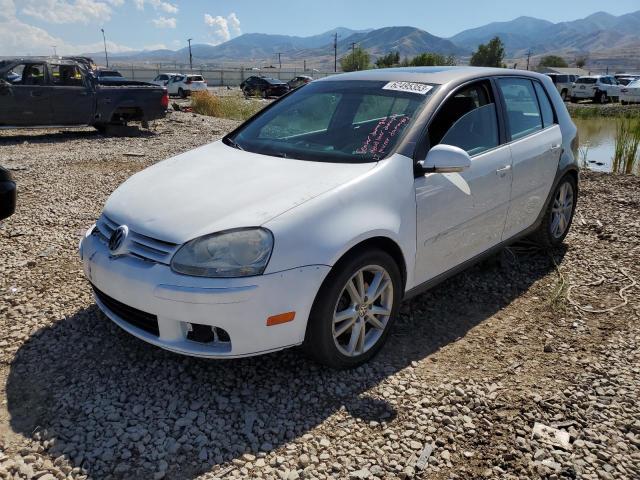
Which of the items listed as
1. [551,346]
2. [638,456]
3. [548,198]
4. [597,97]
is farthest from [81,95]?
[597,97]

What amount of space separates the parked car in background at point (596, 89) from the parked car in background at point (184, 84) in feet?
75.8

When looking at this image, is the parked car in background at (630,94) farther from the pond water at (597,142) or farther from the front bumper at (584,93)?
the pond water at (597,142)

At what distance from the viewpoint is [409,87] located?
11.3 ft

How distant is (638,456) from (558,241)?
2.80 meters

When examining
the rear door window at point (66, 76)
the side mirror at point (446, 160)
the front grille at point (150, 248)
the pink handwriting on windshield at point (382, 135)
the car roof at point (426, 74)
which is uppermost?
the rear door window at point (66, 76)

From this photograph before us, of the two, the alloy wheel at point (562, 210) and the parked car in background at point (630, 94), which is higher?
the parked car in background at point (630, 94)

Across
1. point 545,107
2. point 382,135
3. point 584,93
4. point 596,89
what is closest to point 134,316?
point 382,135

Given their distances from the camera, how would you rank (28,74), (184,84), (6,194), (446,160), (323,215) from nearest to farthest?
1. (323,215)
2. (446,160)
3. (6,194)
4. (28,74)
5. (184,84)

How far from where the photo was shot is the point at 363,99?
3.62m

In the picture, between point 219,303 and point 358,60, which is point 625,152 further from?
point 358,60

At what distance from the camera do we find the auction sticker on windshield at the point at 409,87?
133 inches

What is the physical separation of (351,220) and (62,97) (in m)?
10.4

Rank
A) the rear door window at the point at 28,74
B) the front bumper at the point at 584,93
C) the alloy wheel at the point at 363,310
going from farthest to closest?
the front bumper at the point at 584,93, the rear door window at the point at 28,74, the alloy wheel at the point at 363,310

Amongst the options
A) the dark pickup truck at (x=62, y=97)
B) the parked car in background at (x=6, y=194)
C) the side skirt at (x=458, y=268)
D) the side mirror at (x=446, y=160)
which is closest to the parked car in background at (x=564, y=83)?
the dark pickup truck at (x=62, y=97)
